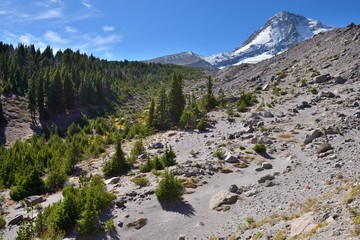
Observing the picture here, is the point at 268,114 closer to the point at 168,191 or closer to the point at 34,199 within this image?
the point at 168,191

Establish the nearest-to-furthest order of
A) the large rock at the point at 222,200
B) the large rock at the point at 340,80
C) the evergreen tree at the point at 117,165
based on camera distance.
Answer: the large rock at the point at 222,200 < the evergreen tree at the point at 117,165 < the large rock at the point at 340,80

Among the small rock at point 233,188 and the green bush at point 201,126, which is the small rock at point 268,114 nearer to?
the green bush at point 201,126

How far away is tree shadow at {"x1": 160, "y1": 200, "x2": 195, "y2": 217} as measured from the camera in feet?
66.5

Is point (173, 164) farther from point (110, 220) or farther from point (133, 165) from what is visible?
point (110, 220)

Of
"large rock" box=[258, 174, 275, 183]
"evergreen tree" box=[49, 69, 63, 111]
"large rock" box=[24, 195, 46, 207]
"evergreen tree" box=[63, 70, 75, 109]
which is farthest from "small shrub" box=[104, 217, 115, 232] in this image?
"evergreen tree" box=[63, 70, 75, 109]

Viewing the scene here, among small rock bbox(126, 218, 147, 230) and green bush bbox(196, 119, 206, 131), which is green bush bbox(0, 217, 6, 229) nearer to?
small rock bbox(126, 218, 147, 230)

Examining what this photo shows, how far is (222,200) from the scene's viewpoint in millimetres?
20547

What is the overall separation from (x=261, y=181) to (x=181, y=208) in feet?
21.3

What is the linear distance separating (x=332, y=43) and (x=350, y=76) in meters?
29.0

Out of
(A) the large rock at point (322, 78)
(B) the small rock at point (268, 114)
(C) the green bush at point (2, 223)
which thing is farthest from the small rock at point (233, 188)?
(A) the large rock at point (322, 78)

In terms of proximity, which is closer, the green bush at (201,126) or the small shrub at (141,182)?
the small shrub at (141,182)

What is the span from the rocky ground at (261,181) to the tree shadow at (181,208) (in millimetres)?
72

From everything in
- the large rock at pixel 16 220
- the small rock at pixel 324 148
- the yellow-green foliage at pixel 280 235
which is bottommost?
the yellow-green foliage at pixel 280 235

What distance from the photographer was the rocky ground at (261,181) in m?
14.5
